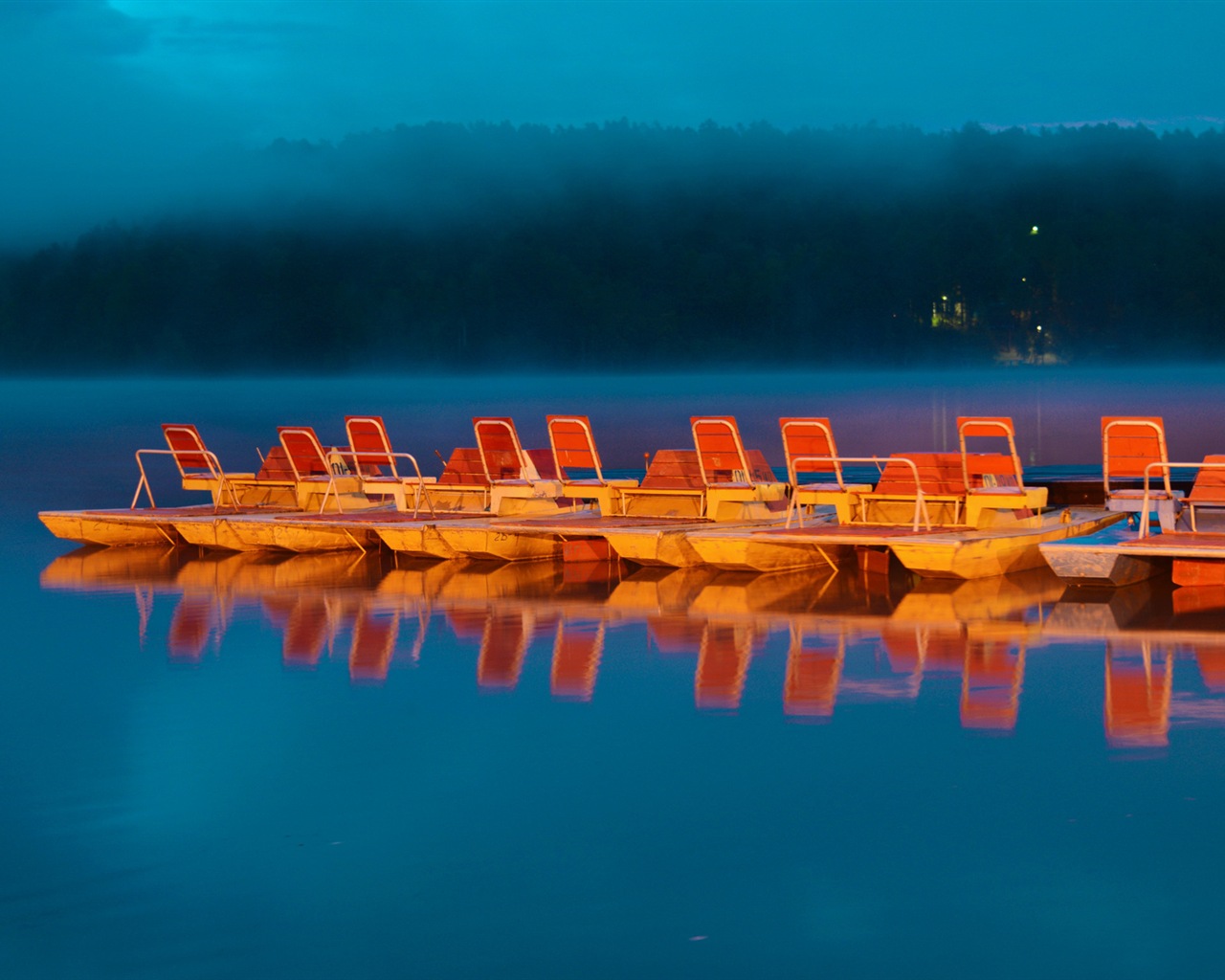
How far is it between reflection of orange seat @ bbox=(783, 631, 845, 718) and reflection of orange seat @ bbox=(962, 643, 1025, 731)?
706 millimetres

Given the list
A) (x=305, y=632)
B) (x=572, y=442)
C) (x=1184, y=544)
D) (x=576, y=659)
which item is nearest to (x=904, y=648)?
(x=576, y=659)

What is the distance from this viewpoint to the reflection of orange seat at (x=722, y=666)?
9.31m

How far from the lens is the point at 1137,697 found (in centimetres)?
909

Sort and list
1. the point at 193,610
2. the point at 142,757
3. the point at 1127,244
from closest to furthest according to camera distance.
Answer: the point at 142,757, the point at 193,610, the point at 1127,244

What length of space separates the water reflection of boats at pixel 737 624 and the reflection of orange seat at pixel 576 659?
17mm

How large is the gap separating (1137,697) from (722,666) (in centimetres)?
238

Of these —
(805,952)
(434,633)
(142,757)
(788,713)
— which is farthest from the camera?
(434,633)

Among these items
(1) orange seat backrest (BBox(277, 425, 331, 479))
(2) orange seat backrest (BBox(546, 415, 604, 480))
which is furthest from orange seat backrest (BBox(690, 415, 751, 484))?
(1) orange seat backrest (BBox(277, 425, 331, 479))

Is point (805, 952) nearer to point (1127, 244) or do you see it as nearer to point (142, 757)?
point (142, 757)

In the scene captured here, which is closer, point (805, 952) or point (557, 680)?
point (805, 952)

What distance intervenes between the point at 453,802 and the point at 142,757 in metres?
1.81

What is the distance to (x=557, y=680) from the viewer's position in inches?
389

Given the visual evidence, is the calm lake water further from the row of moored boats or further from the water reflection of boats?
the row of moored boats

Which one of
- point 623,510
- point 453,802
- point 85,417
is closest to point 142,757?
point 453,802
